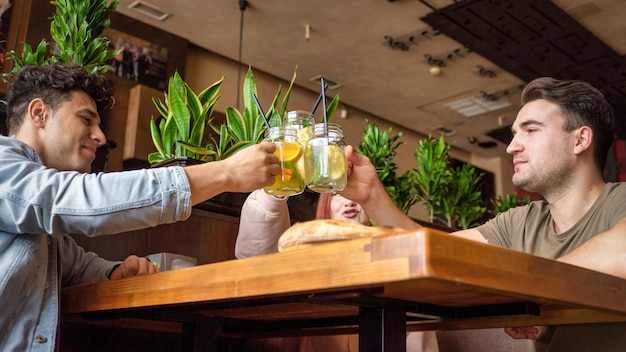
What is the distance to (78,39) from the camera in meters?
2.28

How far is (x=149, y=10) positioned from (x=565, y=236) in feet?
14.2

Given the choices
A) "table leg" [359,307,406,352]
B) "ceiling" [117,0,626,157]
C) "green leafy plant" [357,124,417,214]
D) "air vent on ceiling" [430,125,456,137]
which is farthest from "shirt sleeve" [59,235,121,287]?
"air vent on ceiling" [430,125,456,137]

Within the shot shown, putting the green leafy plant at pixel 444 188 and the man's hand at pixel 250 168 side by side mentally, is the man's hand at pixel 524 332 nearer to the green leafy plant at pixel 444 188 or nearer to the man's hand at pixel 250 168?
the man's hand at pixel 250 168

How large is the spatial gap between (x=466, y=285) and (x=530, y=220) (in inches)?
47.7

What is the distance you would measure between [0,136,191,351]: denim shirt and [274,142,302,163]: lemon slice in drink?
22 cm

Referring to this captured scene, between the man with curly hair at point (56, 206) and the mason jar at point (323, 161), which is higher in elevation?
the mason jar at point (323, 161)

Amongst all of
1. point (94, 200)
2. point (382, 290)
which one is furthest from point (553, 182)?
point (94, 200)

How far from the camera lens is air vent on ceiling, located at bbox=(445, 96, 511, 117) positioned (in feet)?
22.8

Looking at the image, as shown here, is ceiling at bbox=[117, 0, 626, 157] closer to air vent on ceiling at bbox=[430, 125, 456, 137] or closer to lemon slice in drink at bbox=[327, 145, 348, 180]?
air vent on ceiling at bbox=[430, 125, 456, 137]

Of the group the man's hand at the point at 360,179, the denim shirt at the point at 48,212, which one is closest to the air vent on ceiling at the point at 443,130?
the man's hand at the point at 360,179

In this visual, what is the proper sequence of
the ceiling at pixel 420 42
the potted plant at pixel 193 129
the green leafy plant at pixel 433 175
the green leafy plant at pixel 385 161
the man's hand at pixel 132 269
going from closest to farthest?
the man's hand at pixel 132 269
the potted plant at pixel 193 129
the green leafy plant at pixel 385 161
the green leafy plant at pixel 433 175
the ceiling at pixel 420 42

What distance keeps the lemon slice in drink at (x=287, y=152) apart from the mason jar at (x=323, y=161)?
0.02 meters

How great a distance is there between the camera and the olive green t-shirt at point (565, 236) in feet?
4.93

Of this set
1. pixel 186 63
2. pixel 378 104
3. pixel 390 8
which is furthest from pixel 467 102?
pixel 186 63
